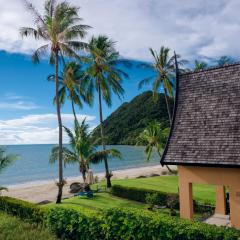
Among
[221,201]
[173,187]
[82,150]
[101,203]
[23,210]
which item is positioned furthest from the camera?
[173,187]

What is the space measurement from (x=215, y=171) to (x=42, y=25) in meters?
16.3

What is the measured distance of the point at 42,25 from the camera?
24312 millimetres

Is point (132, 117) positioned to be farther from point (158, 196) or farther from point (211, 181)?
point (211, 181)

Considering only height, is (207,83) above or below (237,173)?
above

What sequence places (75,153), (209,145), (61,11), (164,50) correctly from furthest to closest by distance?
1. (164,50)
2. (75,153)
3. (61,11)
4. (209,145)

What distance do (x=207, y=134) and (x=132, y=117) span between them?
4522 inches

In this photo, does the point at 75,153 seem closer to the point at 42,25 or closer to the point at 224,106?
the point at 42,25

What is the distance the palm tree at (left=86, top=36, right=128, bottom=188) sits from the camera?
32.4 m

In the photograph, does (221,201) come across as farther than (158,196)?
No

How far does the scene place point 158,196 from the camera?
2412cm

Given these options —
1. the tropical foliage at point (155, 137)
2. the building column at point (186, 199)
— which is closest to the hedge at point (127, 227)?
the building column at point (186, 199)

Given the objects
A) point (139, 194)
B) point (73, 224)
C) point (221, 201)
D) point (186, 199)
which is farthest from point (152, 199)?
point (73, 224)

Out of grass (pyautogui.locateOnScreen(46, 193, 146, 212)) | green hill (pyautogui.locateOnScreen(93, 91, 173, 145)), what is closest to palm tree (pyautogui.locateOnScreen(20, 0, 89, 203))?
grass (pyautogui.locateOnScreen(46, 193, 146, 212))

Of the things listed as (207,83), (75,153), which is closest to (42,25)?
(75,153)
